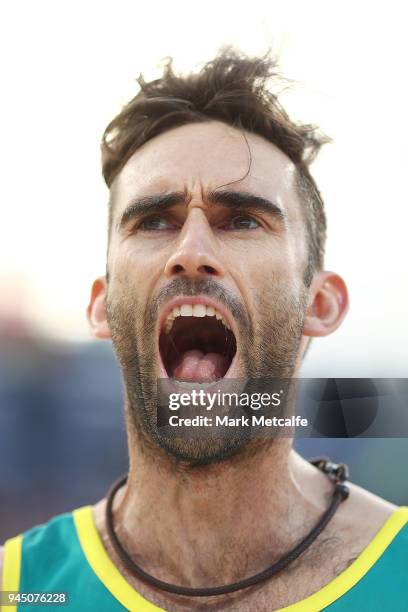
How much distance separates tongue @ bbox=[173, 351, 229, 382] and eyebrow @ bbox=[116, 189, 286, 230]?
17.4 inches

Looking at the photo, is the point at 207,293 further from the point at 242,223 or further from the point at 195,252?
the point at 242,223

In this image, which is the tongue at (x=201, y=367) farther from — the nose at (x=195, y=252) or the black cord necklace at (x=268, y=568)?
the black cord necklace at (x=268, y=568)

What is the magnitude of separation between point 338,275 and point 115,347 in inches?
28.4

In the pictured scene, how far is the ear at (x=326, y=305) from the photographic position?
6.24ft

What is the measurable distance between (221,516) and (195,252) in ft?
2.34

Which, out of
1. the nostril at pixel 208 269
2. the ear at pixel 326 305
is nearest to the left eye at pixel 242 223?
the nostril at pixel 208 269

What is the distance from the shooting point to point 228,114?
1.90 meters

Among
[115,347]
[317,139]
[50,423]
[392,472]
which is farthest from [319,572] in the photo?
[50,423]

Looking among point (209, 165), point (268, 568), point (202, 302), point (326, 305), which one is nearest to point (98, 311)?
point (202, 302)

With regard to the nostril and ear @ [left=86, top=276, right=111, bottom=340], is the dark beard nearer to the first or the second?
the nostril

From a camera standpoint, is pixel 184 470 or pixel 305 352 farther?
pixel 305 352

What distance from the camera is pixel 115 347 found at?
1841mm

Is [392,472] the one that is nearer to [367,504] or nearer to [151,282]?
[367,504]

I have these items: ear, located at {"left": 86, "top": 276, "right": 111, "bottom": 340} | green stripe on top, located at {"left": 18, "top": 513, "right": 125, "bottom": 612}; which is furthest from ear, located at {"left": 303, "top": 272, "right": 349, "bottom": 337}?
green stripe on top, located at {"left": 18, "top": 513, "right": 125, "bottom": 612}
